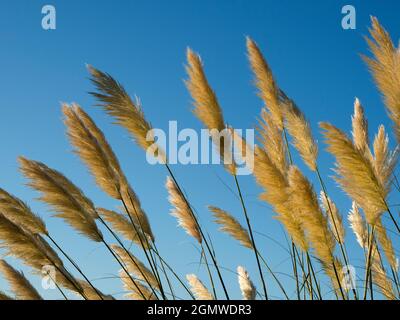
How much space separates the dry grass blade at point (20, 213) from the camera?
Result: 341 cm

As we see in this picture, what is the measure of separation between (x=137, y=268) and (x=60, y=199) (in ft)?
2.83

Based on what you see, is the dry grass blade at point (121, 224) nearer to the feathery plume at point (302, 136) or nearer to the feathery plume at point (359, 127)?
the feathery plume at point (302, 136)

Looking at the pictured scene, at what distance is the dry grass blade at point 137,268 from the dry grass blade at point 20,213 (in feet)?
2.42

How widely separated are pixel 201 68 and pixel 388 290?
207cm

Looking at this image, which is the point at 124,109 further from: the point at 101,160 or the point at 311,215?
the point at 311,215

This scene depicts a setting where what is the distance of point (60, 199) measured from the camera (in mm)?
3441

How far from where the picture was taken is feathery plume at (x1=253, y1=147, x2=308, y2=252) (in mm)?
3477

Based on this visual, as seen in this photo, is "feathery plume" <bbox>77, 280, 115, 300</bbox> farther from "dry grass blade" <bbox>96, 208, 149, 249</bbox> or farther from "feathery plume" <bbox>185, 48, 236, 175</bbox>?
"feathery plume" <bbox>185, 48, 236, 175</bbox>

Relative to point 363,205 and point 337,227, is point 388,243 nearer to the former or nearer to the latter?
point 337,227

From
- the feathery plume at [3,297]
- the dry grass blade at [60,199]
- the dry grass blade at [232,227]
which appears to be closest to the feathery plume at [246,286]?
the dry grass blade at [232,227]

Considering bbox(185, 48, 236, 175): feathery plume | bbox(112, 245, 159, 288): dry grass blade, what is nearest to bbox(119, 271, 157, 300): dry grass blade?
bbox(112, 245, 159, 288): dry grass blade

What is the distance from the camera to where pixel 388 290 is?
13.7ft

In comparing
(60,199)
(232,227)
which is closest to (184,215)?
(232,227)
